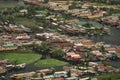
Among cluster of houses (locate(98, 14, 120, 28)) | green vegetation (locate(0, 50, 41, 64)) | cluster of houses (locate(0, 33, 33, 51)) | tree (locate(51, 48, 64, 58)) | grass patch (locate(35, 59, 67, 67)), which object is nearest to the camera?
grass patch (locate(35, 59, 67, 67))

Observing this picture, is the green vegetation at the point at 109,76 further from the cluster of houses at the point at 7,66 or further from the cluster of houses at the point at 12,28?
the cluster of houses at the point at 12,28

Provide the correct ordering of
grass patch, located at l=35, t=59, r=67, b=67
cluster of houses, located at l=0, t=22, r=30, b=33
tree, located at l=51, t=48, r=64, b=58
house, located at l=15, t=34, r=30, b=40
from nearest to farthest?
grass patch, located at l=35, t=59, r=67, b=67 < tree, located at l=51, t=48, r=64, b=58 < house, located at l=15, t=34, r=30, b=40 < cluster of houses, located at l=0, t=22, r=30, b=33

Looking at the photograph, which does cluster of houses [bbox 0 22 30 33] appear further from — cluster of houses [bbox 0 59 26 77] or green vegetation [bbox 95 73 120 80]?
green vegetation [bbox 95 73 120 80]

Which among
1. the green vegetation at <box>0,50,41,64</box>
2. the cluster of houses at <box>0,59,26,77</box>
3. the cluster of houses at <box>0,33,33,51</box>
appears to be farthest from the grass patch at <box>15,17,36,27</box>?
the cluster of houses at <box>0,59,26,77</box>

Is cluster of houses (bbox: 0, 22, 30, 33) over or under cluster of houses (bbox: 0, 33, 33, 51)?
over

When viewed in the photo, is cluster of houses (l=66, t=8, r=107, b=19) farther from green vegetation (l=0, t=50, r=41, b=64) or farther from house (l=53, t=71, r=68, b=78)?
house (l=53, t=71, r=68, b=78)

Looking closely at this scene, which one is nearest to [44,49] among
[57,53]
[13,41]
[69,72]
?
[57,53]

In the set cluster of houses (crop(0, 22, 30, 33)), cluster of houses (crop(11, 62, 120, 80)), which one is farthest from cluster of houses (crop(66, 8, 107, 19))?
cluster of houses (crop(11, 62, 120, 80))

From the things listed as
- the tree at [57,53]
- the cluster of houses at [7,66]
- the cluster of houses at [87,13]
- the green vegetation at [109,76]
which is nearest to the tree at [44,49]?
the tree at [57,53]

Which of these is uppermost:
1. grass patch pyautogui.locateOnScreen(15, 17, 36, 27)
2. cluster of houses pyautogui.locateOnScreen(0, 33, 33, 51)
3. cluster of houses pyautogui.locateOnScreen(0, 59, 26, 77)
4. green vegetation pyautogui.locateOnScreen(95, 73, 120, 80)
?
grass patch pyautogui.locateOnScreen(15, 17, 36, 27)

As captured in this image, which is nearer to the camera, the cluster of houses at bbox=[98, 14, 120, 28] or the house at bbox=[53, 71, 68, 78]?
the house at bbox=[53, 71, 68, 78]
